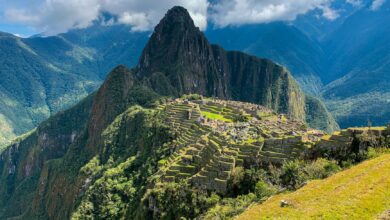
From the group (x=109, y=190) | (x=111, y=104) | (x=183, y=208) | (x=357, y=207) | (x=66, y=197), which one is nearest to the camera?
(x=357, y=207)

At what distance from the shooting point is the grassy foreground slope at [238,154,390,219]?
33750 mm

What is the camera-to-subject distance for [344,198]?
120 ft

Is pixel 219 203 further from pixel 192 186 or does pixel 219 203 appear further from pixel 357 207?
pixel 357 207

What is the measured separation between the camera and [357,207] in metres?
34.0

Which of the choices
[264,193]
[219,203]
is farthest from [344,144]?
[219,203]

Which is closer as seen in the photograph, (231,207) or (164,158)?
(231,207)

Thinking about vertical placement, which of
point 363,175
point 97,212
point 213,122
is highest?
point 213,122

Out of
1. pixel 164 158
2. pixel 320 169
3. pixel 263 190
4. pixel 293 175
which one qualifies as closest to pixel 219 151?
pixel 263 190

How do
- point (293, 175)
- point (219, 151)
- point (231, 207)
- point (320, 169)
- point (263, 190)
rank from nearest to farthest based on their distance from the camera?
point (320, 169) → point (231, 207) → point (293, 175) → point (263, 190) → point (219, 151)

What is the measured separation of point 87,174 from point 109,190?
3917 centimetres

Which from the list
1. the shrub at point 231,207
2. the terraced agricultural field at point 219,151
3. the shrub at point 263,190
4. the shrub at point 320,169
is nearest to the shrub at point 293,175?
the shrub at point 320,169

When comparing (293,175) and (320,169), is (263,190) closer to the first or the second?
(293,175)

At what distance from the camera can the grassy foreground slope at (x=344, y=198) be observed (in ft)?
111

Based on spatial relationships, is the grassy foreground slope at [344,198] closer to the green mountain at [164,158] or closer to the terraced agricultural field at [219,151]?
the green mountain at [164,158]
